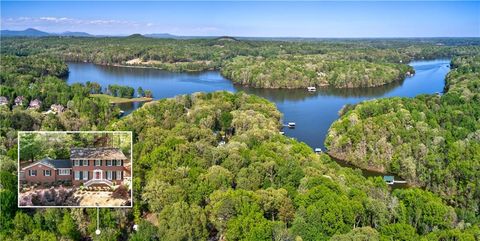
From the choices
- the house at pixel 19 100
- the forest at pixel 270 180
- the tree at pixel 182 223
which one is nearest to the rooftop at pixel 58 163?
the forest at pixel 270 180

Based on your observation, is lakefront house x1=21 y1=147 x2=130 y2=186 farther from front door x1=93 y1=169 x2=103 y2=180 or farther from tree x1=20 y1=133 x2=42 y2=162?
tree x1=20 y1=133 x2=42 y2=162

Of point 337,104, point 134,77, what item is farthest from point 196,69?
point 337,104

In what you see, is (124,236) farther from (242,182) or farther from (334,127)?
(334,127)

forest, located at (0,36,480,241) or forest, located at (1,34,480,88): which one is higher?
forest, located at (1,34,480,88)

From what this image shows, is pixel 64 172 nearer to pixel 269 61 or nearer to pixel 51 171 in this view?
pixel 51 171

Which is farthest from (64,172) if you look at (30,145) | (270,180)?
(270,180)

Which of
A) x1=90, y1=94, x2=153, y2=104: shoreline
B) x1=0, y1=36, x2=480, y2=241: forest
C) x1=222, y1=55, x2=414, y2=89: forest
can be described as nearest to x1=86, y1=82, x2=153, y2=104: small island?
x1=90, y1=94, x2=153, y2=104: shoreline
